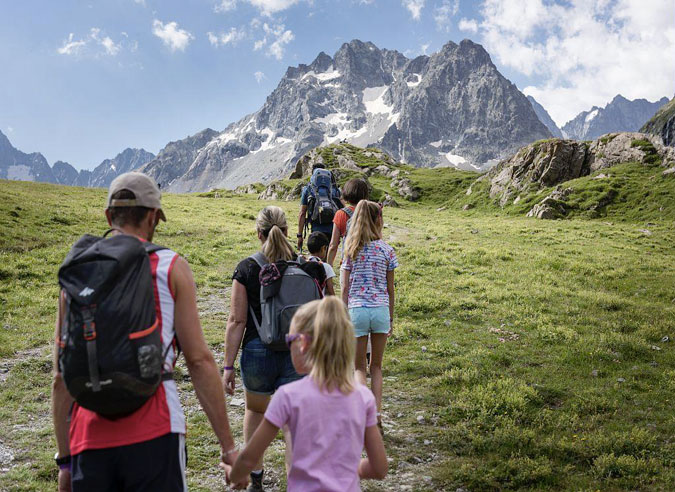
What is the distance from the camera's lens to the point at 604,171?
173ft

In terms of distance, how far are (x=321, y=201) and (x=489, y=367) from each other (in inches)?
228

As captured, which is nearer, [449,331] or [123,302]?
[123,302]

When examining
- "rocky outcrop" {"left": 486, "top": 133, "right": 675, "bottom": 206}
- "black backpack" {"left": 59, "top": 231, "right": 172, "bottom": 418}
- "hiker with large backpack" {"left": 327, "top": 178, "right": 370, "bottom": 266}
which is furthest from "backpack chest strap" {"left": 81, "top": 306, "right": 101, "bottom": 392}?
"rocky outcrop" {"left": 486, "top": 133, "right": 675, "bottom": 206}

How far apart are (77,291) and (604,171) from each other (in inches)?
2385

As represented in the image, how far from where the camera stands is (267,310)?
5.42 metres

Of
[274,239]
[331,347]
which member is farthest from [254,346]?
[331,347]

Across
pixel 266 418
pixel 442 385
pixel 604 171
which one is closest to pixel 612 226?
pixel 604 171

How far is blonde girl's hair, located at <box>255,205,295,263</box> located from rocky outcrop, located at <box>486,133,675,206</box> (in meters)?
52.9

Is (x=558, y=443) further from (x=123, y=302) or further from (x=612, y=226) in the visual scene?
(x=612, y=226)

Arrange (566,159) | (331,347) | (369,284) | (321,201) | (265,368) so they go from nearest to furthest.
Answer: (331,347) → (265,368) → (369,284) → (321,201) → (566,159)

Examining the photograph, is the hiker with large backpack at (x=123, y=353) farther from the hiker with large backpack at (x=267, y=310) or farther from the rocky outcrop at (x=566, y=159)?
the rocky outcrop at (x=566, y=159)

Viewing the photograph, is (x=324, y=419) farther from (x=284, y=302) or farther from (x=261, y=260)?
(x=261, y=260)

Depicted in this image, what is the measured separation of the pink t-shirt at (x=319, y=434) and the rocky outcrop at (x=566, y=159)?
55171 millimetres

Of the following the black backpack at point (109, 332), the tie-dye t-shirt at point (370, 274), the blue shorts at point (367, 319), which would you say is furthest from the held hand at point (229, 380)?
the black backpack at point (109, 332)
